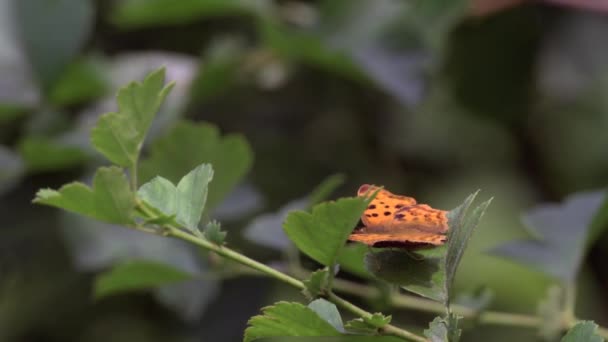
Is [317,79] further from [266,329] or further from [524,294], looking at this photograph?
[266,329]

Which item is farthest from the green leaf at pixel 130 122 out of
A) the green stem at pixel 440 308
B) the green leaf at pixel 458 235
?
the green stem at pixel 440 308

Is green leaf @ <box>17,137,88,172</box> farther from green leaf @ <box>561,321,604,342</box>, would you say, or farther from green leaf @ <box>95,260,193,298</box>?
green leaf @ <box>561,321,604,342</box>

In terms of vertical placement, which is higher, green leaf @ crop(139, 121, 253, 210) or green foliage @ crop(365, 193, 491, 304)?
green leaf @ crop(139, 121, 253, 210)

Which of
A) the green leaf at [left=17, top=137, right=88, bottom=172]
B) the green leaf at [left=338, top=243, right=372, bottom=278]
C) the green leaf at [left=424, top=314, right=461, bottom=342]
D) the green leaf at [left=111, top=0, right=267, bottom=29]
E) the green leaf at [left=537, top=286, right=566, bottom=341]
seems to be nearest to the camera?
the green leaf at [left=424, top=314, right=461, bottom=342]

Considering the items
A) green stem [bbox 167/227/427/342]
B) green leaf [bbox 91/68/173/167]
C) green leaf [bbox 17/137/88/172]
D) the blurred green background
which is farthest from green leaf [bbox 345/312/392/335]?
green leaf [bbox 17/137/88/172]

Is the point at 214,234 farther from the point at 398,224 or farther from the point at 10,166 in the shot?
the point at 10,166

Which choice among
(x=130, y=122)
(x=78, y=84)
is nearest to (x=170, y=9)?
(x=78, y=84)
